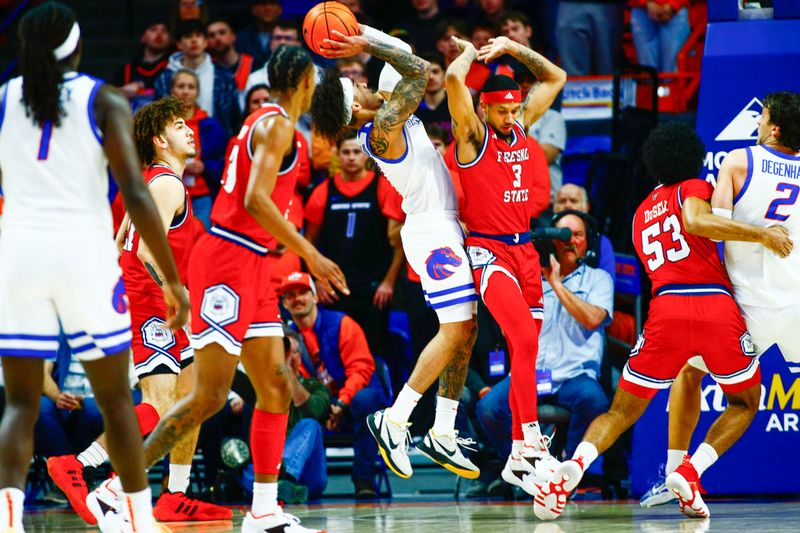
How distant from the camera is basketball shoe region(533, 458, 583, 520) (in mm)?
7324

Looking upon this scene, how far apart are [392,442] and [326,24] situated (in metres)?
2.73

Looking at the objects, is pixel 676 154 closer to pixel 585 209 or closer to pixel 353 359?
pixel 585 209

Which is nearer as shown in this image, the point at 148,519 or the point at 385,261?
the point at 148,519

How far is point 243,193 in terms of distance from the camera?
6.20 m

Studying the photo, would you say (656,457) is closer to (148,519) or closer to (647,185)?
(647,185)

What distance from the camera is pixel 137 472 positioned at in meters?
5.32

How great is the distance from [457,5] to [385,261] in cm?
386

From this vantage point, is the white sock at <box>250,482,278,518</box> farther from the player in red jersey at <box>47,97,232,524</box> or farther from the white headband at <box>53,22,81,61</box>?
the white headband at <box>53,22,81,61</box>

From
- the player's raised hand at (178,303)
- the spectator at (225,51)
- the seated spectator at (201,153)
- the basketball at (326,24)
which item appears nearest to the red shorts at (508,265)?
the basketball at (326,24)

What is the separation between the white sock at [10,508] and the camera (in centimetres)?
517

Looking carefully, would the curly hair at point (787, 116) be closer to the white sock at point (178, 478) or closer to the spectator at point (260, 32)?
the white sock at point (178, 478)

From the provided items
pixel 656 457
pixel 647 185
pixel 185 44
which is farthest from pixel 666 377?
pixel 185 44

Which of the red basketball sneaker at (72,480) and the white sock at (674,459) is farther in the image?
the white sock at (674,459)

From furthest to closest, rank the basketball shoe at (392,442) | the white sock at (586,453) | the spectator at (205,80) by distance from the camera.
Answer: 1. the spectator at (205,80)
2. the basketball shoe at (392,442)
3. the white sock at (586,453)
